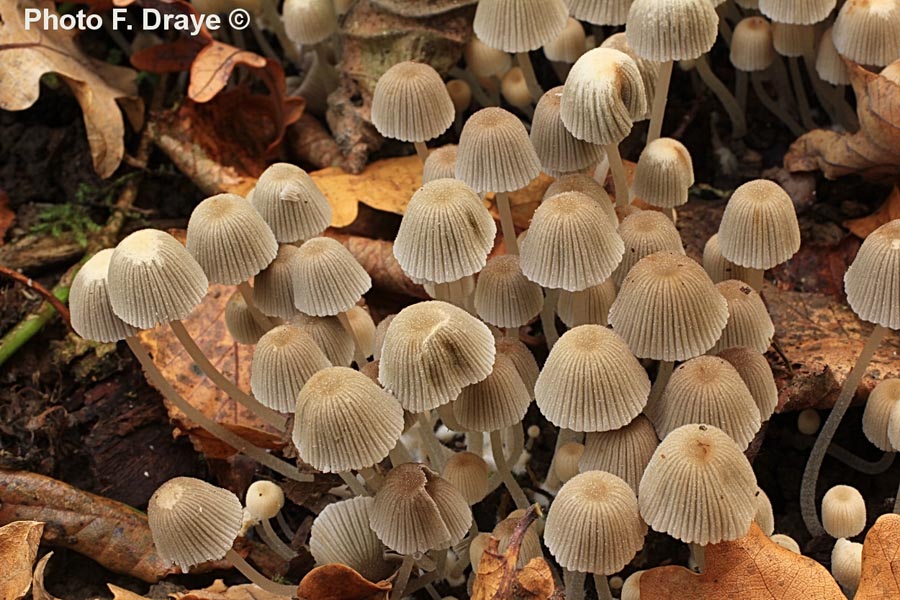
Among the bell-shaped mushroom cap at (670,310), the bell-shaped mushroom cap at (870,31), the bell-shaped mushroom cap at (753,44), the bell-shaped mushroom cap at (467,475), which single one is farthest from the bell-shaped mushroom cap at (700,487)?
the bell-shaped mushroom cap at (753,44)

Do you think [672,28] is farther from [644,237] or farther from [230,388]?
[230,388]

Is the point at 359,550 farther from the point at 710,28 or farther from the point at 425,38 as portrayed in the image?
the point at 425,38

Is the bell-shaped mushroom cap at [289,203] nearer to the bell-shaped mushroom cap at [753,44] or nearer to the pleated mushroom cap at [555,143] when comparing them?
the pleated mushroom cap at [555,143]

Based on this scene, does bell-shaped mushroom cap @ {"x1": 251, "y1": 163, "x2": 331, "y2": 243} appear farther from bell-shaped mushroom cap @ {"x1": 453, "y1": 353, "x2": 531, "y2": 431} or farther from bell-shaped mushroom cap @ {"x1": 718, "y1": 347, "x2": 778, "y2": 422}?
bell-shaped mushroom cap @ {"x1": 718, "y1": 347, "x2": 778, "y2": 422}

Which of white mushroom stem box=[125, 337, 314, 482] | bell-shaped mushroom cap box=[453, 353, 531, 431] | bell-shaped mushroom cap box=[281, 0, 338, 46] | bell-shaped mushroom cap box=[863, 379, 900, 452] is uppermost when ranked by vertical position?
bell-shaped mushroom cap box=[281, 0, 338, 46]

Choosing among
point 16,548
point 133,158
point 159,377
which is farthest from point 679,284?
point 133,158

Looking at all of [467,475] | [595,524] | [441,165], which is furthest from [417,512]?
[441,165]

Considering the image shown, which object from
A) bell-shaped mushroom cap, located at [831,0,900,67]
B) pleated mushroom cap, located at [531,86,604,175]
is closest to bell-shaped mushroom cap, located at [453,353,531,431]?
pleated mushroom cap, located at [531,86,604,175]

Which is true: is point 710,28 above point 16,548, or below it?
above
